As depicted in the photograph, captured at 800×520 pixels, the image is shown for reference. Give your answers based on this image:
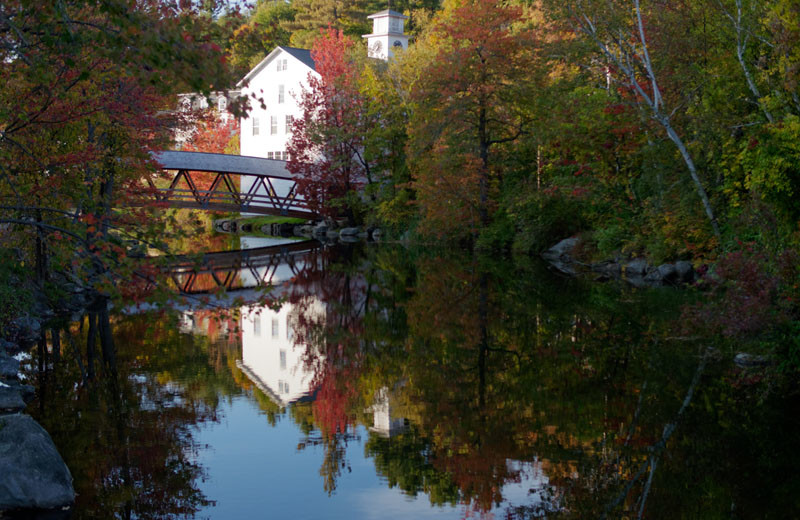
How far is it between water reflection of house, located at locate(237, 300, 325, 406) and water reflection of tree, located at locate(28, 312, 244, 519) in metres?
0.39

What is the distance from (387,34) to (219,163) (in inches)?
565

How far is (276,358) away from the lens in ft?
39.8

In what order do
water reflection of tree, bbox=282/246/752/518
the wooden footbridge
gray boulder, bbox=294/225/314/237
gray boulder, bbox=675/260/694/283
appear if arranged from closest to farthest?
1. water reflection of tree, bbox=282/246/752/518
2. gray boulder, bbox=675/260/694/283
3. the wooden footbridge
4. gray boulder, bbox=294/225/314/237

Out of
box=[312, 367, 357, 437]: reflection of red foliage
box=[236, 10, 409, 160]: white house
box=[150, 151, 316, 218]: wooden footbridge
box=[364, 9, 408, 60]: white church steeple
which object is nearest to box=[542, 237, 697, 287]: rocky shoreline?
box=[312, 367, 357, 437]: reflection of red foliage

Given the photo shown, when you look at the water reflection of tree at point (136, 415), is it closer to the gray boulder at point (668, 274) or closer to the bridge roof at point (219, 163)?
the gray boulder at point (668, 274)

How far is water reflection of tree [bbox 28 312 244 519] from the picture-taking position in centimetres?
679

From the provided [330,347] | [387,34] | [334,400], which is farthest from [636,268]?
[387,34]

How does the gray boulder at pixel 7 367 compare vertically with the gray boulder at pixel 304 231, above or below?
below

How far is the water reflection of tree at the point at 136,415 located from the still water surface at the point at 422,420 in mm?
29

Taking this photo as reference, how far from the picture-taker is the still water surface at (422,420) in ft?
22.3

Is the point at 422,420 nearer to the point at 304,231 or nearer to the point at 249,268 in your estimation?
the point at 249,268

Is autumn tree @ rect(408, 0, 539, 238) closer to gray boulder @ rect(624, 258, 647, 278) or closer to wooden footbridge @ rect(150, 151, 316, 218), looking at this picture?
gray boulder @ rect(624, 258, 647, 278)

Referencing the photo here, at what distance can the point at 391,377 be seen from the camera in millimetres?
10820

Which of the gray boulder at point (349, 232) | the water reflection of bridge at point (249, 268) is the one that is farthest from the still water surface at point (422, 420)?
the gray boulder at point (349, 232)
